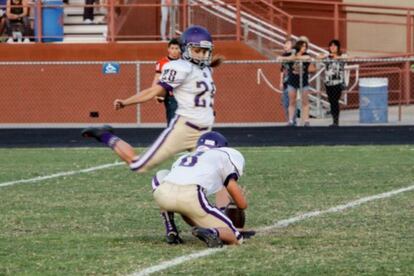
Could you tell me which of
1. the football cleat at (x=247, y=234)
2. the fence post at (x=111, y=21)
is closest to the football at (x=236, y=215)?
the football cleat at (x=247, y=234)

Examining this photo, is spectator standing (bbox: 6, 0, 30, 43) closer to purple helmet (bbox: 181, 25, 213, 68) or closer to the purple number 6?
the purple number 6

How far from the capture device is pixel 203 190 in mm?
9344

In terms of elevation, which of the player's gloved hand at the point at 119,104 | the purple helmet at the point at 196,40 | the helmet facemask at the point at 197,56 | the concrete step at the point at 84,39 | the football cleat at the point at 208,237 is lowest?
the football cleat at the point at 208,237

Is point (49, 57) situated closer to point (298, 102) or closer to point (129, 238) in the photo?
point (298, 102)

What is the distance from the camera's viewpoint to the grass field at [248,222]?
831 centimetres

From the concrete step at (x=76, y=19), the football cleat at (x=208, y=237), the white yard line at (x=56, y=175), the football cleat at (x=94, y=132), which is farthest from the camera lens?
the concrete step at (x=76, y=19)

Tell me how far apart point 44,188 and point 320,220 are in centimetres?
396

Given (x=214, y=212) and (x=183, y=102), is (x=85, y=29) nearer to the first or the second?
(x=183, y=102)

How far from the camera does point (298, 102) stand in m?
24.2

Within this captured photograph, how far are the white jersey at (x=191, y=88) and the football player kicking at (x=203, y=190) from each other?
0.55 m

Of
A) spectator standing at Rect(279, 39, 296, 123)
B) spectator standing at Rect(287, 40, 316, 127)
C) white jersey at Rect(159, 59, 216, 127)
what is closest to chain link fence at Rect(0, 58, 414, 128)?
spectator standing at Rect(279, 39, 296, 123)

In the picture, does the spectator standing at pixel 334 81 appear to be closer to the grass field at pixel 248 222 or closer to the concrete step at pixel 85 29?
the concrete step at pixel 85 29

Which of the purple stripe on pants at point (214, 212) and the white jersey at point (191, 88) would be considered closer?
the purple stripe on pants at point (214, 212)

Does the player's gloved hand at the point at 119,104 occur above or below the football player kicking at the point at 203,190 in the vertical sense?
above
